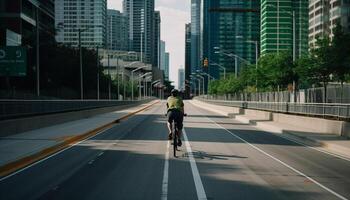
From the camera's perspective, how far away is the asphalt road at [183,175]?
11367 mm

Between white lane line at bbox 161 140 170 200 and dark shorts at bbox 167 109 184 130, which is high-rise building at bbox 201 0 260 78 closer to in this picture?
dark shorts at bbox 167 109 184 130

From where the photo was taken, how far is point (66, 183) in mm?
12656

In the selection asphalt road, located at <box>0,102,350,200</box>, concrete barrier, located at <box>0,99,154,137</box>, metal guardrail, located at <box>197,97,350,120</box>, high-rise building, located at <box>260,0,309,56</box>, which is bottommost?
asphalt road, located at <box>0,102,350,200</box>

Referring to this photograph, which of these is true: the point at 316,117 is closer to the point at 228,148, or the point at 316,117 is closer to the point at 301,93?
the point at 301,93

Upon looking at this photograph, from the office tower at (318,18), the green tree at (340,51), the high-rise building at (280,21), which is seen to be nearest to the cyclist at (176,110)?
the green tree at (340,51)

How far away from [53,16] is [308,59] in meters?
86.4

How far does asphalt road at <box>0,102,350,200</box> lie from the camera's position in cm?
1137

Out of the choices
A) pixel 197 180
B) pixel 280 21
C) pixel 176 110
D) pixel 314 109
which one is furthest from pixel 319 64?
pixel 280 21

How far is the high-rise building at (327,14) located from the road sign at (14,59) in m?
102

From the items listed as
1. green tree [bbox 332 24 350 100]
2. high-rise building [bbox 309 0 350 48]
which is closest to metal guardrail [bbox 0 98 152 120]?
green tree [bbox 332 24 350 100]

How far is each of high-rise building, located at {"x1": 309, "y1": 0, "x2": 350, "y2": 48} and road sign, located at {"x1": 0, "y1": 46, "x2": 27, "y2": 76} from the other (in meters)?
102

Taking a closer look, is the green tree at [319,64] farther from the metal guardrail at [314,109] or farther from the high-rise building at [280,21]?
the high-rise building at [280,21]

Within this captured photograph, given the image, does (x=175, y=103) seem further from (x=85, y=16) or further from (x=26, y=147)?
(x=85, y=16)

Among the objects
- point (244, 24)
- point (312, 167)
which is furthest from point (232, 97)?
point (312, 167)
